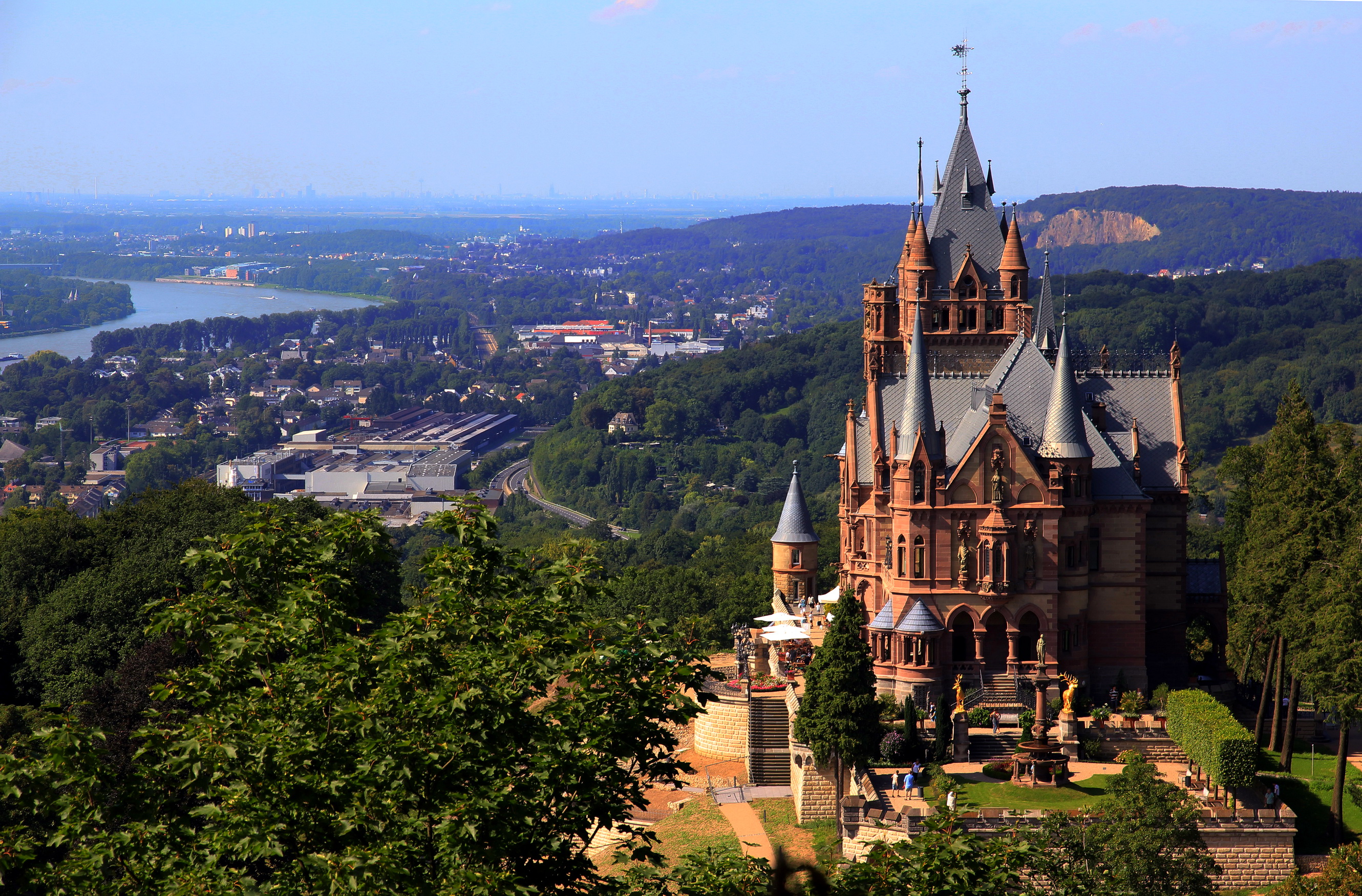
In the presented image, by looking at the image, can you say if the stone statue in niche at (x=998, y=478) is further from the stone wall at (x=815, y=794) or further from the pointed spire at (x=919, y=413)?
the stone wall at (x=815, y=794)

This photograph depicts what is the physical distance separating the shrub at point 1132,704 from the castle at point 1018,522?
220 cm

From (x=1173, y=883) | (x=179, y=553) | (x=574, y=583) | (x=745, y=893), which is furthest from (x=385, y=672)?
(x=179, y=553)

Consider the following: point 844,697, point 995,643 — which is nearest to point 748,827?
point 844,697

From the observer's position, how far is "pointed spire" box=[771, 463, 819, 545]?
88.9 meters

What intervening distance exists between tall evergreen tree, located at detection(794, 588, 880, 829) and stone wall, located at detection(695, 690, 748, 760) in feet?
39.1

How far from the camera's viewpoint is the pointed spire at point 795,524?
8888cm

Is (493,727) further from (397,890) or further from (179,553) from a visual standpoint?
(179,553)

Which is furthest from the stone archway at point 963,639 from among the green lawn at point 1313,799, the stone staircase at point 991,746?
the green lawn at point 1313,799

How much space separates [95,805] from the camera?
34.8 meters

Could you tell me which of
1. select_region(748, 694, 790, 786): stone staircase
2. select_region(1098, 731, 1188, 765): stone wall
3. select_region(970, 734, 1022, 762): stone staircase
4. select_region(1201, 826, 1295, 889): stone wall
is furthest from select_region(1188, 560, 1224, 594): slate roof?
select_region(1201, 826, 1295, 889): stone wall

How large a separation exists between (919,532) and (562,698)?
33382 millimetres

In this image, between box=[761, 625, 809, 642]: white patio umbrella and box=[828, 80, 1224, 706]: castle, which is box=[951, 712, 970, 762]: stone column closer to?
box=[828, 80, 1224, 706]: castle

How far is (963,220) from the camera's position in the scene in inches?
3282

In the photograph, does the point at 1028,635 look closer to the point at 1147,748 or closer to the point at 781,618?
the point at 1147,748
